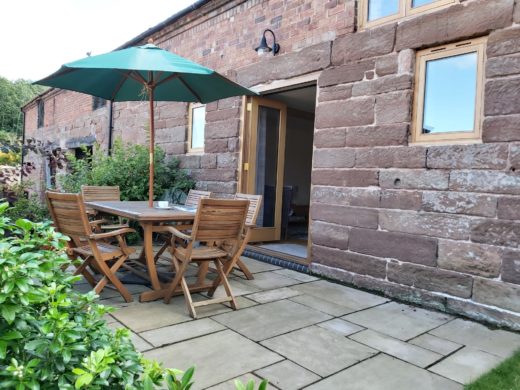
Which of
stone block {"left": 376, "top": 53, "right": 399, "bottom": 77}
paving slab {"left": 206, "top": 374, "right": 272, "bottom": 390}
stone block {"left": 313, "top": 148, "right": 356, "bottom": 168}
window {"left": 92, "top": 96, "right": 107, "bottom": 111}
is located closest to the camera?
paving slab {"left": 206, "top": 374, "right": 272, "bottom": 390}

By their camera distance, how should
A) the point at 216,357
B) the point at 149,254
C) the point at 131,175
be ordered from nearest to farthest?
the point at 216,357 < the point at 149,254 < the point at 131,175

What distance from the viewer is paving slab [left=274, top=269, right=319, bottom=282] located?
13.3 feet

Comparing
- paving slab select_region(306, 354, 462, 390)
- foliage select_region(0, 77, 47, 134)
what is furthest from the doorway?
foliage select_region(0, 77, 47, 134)

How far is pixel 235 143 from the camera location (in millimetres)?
5305

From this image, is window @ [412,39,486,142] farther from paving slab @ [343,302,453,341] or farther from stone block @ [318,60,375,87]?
paving slab @ [343,302,453,341]

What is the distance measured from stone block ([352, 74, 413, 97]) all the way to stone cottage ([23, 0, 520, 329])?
11 millimetres

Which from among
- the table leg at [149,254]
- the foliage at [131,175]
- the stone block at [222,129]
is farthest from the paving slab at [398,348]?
the foliage at [131,175]

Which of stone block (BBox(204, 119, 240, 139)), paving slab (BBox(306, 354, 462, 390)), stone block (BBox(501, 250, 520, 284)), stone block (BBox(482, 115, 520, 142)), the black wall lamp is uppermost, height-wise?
the black wall lamp

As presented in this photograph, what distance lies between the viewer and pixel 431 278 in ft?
10.7

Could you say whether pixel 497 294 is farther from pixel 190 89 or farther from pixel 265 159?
pixel 190 89

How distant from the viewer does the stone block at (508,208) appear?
2826 mm

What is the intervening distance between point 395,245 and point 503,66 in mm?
1652

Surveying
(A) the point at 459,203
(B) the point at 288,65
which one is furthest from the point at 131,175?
(A) the point at 459,203

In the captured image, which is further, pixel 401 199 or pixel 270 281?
pixel 270 281
